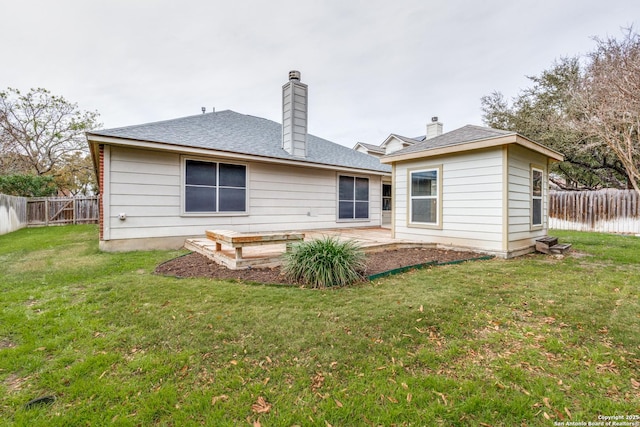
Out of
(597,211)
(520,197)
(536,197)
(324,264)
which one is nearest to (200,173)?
(324,264)

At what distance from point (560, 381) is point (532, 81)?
21.1 m

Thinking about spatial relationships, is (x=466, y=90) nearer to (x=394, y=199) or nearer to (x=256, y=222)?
(x=394, y=199)

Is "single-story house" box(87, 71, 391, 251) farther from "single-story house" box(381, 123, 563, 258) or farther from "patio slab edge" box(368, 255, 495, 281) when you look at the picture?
"patio slab edge" box(368, 255, 495, 281)

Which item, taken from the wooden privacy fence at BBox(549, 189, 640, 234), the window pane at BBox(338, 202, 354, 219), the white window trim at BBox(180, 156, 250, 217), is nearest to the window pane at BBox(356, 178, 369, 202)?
the window pane at BBox(338, 202, 354, 219)

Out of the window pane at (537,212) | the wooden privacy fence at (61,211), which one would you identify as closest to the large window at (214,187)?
the window pane at (537,212)

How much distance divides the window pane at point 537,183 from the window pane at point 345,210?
217 inches

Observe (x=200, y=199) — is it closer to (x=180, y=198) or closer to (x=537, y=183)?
(x=180, y=198)

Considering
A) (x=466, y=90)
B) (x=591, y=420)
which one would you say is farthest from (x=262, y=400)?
(x=466, y=90)

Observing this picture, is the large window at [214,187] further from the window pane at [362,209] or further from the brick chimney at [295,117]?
the window pane at [362,209]

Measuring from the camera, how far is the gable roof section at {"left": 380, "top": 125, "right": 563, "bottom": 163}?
19.1ft

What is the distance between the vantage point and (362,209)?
11.1 m

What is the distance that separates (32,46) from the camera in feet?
39.0

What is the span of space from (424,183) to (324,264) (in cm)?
436

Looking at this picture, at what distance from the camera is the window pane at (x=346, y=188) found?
34.3ft
